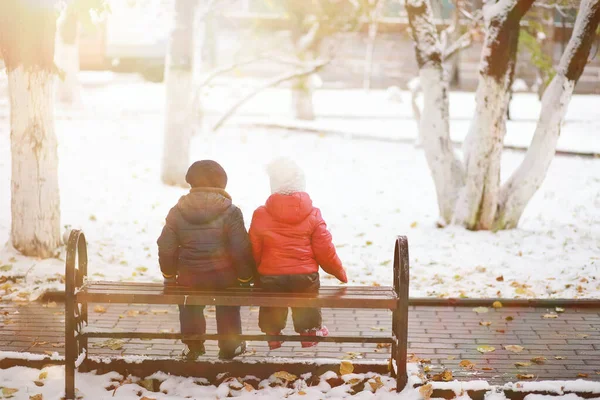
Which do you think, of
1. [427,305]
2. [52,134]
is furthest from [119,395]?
[52,134]

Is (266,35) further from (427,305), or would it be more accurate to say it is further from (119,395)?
(119,395)

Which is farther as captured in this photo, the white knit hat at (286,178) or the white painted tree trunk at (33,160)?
the white painted tree trunk at (33,160)

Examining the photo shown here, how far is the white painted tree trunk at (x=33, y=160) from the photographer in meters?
7.82

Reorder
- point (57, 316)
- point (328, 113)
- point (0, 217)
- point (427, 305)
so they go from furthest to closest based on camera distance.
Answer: point (328, 113)
point (0, 217)
point (427, 305)
point (57, 316)

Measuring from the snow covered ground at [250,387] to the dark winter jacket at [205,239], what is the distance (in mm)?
649

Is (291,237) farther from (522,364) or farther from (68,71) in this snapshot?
(68,71)

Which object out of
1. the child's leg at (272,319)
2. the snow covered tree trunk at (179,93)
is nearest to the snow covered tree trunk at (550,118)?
the snow covered tree trunk at (179,93)

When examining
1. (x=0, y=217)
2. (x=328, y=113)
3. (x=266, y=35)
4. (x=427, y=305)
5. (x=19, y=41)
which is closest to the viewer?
(x=427, y=305)

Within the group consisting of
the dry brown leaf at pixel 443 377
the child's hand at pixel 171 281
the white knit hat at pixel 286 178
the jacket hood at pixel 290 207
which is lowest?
the dry brown leaf at pixel 443 377

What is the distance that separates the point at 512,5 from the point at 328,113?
14.7 metres

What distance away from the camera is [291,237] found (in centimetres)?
520

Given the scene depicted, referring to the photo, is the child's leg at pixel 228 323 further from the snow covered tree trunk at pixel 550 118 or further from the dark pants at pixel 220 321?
the snow covered tree trunk at pixel 550 118

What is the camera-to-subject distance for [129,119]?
781 inches

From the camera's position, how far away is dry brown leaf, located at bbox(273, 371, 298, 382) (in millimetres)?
5086
